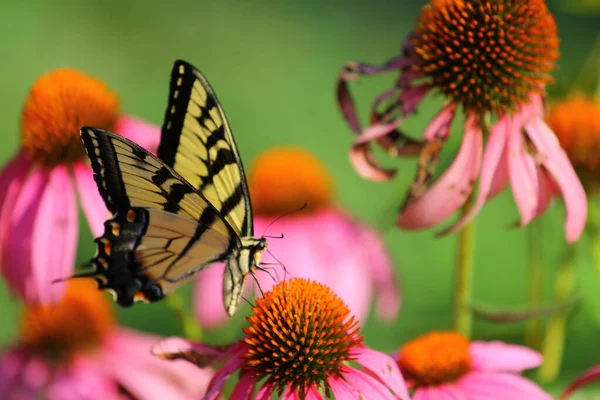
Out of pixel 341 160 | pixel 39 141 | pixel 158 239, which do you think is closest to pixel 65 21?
pixel 341 160

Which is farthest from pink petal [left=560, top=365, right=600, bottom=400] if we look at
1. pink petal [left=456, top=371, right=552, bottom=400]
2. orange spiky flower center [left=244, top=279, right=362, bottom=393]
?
orange spiky flower center [left=244, top=279, right=362, bottom=393]

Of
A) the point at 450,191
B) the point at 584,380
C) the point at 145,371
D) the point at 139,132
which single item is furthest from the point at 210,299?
the point at 584,380

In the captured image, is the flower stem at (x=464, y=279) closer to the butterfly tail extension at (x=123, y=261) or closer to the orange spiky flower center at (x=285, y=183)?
the butterfly tail extension at (x=123, y=261)

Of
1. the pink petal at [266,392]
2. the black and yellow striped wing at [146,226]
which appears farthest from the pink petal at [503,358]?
the black and yellow striped wing at [146,226]

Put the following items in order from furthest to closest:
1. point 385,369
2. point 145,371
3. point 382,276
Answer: point 382,276
point 145,371
point 385,369

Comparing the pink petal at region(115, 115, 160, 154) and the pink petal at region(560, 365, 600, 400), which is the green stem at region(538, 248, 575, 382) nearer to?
the pink petal at region(560, 365, 600, 400)

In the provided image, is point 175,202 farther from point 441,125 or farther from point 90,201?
point 441,125
